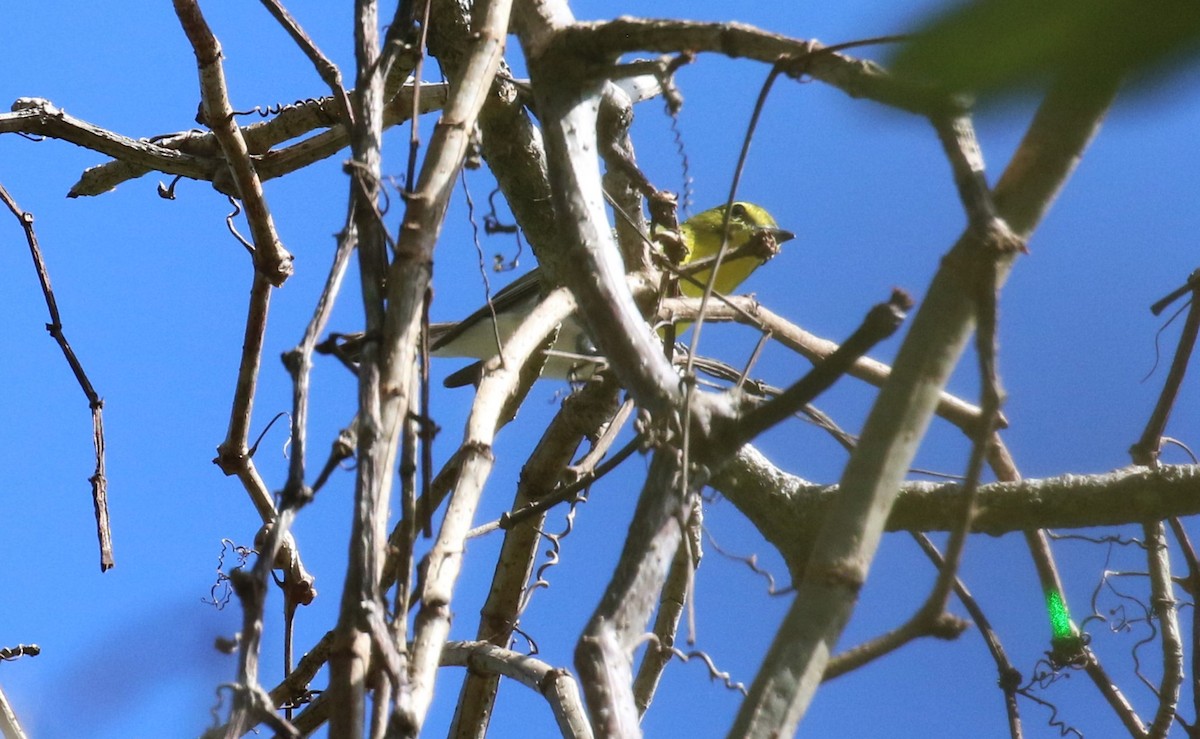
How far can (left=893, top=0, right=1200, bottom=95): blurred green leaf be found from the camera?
28 cm

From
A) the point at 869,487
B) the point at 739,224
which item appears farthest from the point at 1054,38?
the point at 739,224

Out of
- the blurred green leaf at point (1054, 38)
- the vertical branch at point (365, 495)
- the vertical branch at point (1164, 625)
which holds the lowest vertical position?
the blurred green leaf at point (1054, 38)

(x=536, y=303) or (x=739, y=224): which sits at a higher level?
(x=739, y=224)

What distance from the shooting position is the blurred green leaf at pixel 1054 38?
28 centimetres

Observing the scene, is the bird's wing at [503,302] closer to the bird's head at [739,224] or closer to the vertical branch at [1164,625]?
the bird's head at [739,224]

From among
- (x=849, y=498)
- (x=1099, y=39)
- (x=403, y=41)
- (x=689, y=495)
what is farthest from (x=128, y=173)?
(x=1099, y=39)

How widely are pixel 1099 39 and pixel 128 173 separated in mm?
3113

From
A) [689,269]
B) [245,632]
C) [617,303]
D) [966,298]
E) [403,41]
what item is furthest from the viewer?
[689,269]

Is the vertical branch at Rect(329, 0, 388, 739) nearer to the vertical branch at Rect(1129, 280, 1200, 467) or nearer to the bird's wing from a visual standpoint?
the vertical branch at Rect(1129, 280, 1200, 467)

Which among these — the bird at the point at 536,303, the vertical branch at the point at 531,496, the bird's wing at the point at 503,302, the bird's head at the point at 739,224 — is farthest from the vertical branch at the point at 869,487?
the bird's head at the point at 739,224

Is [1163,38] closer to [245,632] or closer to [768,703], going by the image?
[768,703]

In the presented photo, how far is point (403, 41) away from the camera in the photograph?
1506mm

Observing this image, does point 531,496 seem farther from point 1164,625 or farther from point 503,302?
point 503,302

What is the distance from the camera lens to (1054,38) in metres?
0.29
